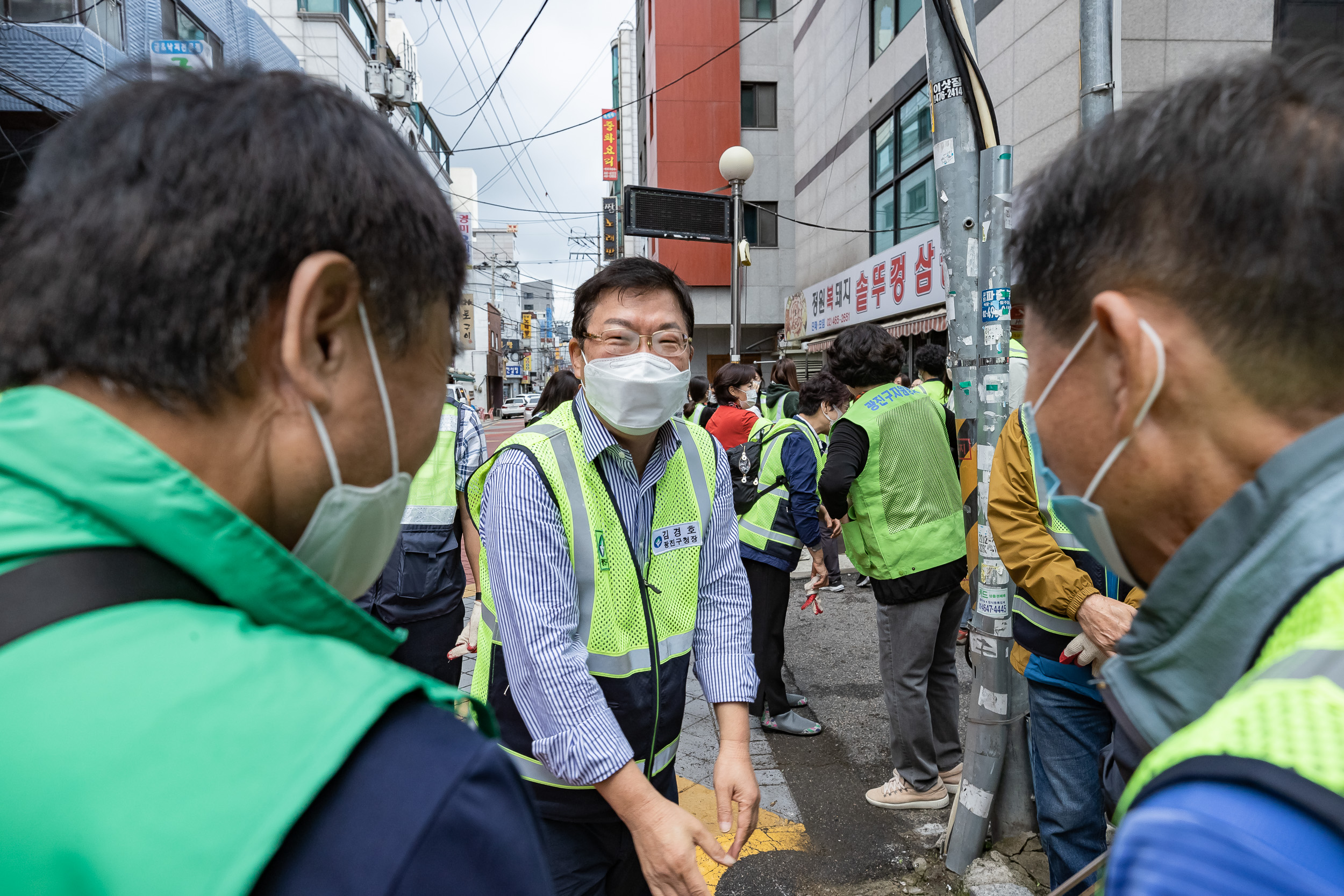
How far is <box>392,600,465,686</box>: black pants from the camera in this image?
3129 millimetres

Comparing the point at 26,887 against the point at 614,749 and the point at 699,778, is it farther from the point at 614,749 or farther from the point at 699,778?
the point at 699,778

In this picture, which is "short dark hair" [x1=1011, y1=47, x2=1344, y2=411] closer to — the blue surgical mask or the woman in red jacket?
the blue surgical mask

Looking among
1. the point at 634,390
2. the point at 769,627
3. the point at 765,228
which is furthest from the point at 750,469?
the point at 765,228

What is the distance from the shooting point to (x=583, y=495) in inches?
69.4

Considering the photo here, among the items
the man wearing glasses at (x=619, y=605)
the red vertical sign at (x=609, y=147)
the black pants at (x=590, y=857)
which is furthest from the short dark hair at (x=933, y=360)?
the red vertical sign at (x=609, y=147)

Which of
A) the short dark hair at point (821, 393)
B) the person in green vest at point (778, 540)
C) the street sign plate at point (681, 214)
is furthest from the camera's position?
the street sign plate at point (681, 214)

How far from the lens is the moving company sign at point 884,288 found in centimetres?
1012

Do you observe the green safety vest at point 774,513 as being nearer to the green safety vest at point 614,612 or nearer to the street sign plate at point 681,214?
the green safety vest at point 614,612

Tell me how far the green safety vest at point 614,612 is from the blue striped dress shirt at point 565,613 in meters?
0.03

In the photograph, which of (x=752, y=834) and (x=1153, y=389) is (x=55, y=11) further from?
(x=1153, y=389)

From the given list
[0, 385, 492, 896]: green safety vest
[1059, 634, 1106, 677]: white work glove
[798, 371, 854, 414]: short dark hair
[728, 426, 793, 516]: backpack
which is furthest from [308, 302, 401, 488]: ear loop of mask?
[798, 371, 854, 414]: short dark hair

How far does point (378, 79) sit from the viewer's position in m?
16.8

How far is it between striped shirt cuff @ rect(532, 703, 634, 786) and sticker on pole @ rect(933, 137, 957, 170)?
2.45m

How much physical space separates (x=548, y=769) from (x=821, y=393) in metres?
3.96
